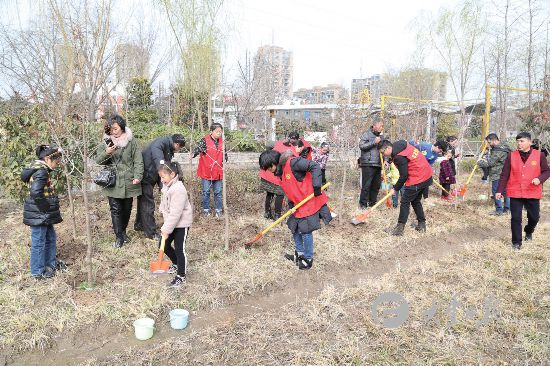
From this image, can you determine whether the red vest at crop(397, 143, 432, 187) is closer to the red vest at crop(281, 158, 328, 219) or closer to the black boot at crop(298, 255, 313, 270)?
the red vest at crop(281, 158, 328, 219)

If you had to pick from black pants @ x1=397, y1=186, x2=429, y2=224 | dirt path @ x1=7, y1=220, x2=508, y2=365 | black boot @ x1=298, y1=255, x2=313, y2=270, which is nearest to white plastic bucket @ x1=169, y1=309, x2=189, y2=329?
dirt path @ x1=7, y1=220, x2=508, y2=365

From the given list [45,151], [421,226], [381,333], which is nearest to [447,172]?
[421,226]

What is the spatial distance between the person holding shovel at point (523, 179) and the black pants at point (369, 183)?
2.14 meters

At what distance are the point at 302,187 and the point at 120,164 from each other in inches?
86.7

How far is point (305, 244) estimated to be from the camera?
14.4ft

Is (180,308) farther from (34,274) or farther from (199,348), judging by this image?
(34,274)

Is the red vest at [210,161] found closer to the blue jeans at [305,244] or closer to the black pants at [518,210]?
the blue jeans at [305,244]

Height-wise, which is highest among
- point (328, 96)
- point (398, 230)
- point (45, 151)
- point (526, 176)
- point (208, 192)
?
point (328, 96)

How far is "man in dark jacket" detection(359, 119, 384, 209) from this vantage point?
6.69 meters

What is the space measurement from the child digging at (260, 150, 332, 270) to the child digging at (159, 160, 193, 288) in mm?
917

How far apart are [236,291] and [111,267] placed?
4.92 ft

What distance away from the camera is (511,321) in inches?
127

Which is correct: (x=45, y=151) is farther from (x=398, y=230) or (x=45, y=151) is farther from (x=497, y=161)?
(x=497, y=161)

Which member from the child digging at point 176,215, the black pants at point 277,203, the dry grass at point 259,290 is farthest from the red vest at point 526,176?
the child digging at point 176,215
